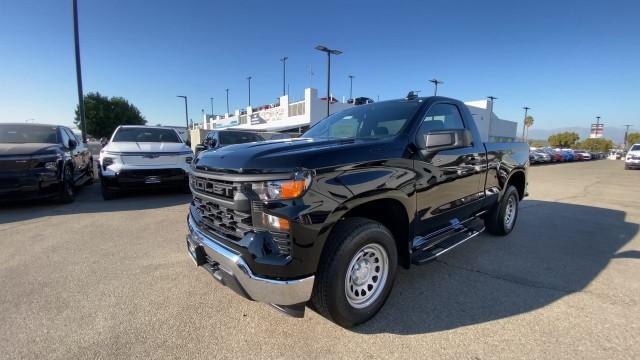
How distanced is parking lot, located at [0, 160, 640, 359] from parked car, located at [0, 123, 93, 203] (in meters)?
1.46

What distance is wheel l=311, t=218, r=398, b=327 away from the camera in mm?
2115

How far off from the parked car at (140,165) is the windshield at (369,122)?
441 cm

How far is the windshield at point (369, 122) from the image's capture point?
303cm

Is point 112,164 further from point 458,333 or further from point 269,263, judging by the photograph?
point 458,333

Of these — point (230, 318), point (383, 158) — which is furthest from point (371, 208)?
point (230, 318)

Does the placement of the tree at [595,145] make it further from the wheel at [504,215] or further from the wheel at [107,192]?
the wheel at [107,192]

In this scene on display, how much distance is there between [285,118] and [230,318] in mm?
33099

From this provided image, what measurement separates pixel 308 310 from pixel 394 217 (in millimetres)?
1087

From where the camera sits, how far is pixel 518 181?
5.03m

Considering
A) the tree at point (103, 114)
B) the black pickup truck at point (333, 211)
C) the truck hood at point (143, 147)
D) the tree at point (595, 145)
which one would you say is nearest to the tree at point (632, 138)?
the tree at point (595, 145)

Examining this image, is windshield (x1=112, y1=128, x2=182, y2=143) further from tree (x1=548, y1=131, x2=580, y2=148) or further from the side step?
tree (x1=548, y1=131, x2=580, y2=148)

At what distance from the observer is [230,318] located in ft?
8.29

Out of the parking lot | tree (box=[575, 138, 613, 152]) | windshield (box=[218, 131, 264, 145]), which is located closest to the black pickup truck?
the parking lot

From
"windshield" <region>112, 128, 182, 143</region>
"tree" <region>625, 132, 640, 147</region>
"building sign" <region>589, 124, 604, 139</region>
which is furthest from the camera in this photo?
"tree" <region>625, 132, 640, 147</region>
